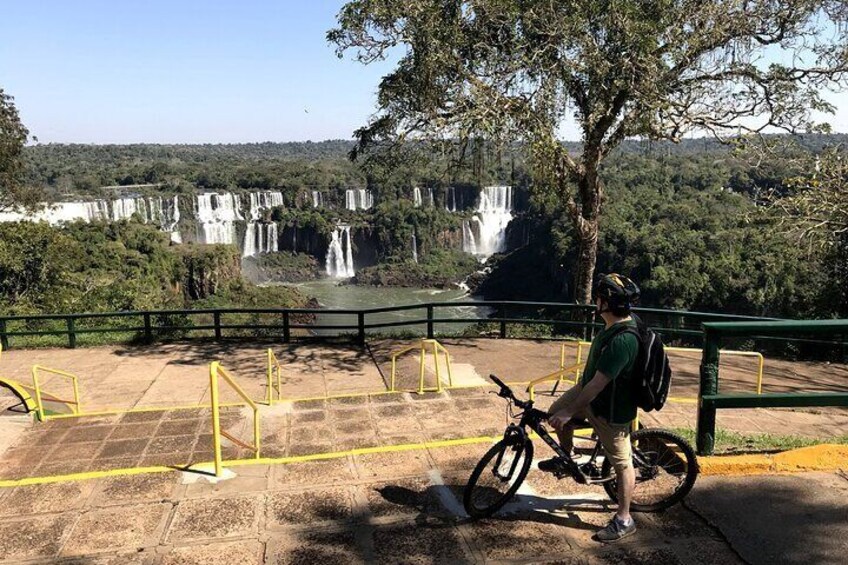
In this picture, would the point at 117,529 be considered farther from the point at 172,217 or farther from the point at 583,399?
the point at 172,217

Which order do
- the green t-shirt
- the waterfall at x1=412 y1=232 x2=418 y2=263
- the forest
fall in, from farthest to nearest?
the waterfall at x1=412 y1=232 x2=418 y2=263, the forest, the green t-shirt

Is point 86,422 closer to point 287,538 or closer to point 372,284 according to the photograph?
point 287,538

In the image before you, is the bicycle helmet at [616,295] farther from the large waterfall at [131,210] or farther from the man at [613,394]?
the large waterfall at [131,210]

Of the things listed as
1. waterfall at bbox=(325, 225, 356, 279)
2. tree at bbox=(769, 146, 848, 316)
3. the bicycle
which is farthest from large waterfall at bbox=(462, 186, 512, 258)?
the bicycle

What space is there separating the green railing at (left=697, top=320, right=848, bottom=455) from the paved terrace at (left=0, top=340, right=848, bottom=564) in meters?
0.82

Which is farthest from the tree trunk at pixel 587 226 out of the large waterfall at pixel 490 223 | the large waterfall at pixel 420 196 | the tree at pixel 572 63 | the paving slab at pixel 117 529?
the large waterfall at pixel 420 196

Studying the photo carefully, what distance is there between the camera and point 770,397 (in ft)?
15.2

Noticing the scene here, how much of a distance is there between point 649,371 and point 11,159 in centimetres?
3159

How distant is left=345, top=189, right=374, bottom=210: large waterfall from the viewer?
4732 inches

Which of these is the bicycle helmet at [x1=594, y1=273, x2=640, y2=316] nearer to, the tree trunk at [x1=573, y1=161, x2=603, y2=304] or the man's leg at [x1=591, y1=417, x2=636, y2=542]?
the man's leg at [x1=591, y1=417, x2=636, y2=542]

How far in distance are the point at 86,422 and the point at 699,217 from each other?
62.3 meters

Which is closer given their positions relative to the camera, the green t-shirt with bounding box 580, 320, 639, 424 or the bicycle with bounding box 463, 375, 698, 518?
the green t-shirt with bounding box 580, 320, 639, 424

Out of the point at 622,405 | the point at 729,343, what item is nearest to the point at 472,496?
the point at 622,405

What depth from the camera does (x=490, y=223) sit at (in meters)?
119
